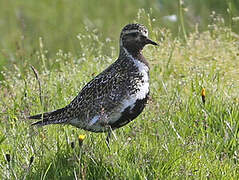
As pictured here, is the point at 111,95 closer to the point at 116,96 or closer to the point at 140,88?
the point at 116,96

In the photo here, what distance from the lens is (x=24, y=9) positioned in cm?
1352

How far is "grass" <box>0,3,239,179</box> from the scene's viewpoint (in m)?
5.05

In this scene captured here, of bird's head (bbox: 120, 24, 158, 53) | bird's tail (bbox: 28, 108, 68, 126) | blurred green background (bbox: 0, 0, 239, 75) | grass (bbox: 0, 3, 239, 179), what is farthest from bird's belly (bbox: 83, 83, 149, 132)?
blurred green background (bbox: 0, 0, 239, 75)

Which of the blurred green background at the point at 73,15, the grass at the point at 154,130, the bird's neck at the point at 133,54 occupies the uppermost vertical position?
the blurred green background at the point at 73,15

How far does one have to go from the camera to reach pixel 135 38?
5.84 metres

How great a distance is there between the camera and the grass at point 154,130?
5.05 m

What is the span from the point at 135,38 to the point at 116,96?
2.19 ft

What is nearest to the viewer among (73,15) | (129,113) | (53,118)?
(129,113)

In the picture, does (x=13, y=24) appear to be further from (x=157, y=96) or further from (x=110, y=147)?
(x=110, y=147)

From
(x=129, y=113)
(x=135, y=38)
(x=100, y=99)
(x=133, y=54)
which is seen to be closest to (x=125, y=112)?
(x=129, y=113)

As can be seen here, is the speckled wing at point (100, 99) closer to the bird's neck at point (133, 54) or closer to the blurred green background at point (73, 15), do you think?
→ the bird's neck at point (133, 54)

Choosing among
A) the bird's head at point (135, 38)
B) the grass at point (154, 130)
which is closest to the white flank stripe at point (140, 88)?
the bird's head at point (135, 38)

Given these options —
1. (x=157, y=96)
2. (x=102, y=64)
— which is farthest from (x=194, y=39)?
(x=157, y=96)

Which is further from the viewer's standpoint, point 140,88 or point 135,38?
point 135,38
